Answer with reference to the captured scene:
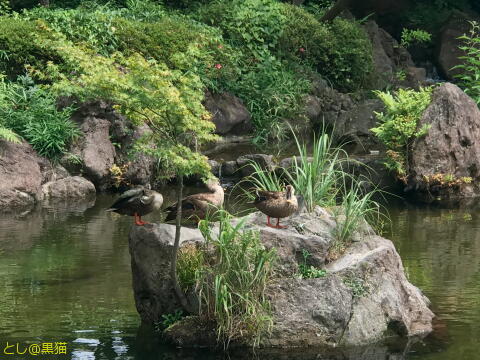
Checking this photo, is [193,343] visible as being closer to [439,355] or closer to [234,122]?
[439,355]

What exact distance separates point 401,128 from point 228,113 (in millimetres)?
4409

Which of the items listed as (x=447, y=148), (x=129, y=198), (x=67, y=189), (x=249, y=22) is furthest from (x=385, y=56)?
(x=129, y=198)

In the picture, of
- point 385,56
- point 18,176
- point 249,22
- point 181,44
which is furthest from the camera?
point 385,56

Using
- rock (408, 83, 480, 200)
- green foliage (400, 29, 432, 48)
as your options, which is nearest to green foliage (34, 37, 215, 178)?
rock (408, 83, 480, 200)

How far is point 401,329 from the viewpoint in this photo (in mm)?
A: 9578

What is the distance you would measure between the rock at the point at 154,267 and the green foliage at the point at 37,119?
785cm

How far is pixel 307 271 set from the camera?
31.1 ft

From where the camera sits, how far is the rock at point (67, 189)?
54.2 ft

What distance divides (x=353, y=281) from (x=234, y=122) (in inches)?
444

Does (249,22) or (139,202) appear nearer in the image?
(139,202)

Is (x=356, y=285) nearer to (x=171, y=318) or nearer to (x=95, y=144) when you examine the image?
(x=171, y=318)

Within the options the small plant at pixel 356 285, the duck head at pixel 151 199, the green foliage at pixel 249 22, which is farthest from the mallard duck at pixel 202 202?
the green foliage at pixel 249 22

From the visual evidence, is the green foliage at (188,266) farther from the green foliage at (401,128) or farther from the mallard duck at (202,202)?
the green foliage at (401,128)

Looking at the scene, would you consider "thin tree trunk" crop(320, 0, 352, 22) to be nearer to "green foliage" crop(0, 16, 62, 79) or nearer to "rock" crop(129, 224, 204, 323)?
"green foliage" crop(0, 16, 62, 79)
